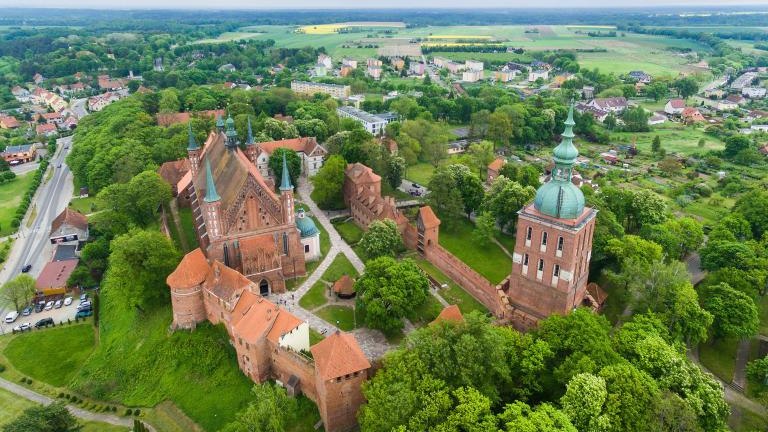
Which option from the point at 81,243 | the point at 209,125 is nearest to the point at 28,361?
the point at 81,243

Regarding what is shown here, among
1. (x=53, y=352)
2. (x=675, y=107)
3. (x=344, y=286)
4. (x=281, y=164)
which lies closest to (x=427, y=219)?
(x=344, y=286)

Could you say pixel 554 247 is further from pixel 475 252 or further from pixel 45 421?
pixel 45 421

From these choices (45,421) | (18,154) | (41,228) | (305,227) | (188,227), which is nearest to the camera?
(45,421)

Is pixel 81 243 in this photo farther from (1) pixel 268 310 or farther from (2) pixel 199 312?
(1) pixel 268 310

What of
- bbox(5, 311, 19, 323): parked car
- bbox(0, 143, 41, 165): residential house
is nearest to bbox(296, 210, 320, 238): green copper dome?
bbox(5, 311, 19, 323): parked car

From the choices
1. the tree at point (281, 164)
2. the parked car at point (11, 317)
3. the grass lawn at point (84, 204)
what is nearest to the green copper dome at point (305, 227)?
the tree at point (281, 164)

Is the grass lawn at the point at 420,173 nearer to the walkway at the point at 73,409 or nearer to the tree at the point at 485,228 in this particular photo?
the tree at the point at 485,228
